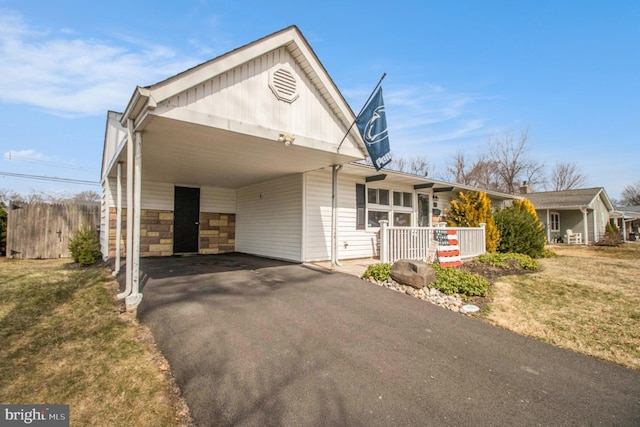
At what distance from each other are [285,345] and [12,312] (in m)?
4.24

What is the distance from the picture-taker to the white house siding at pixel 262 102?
450 centimetres

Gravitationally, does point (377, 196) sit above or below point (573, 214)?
above

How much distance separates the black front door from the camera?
1030cm

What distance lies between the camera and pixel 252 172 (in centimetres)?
827

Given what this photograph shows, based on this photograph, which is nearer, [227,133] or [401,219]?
[227,133]

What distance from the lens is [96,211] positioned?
11.8m

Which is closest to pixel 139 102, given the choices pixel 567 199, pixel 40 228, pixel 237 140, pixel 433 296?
pixel 237 140

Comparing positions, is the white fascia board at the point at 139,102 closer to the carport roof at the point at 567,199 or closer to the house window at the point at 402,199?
the house window at the point at 402,199

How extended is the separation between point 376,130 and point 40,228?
12.1 metres

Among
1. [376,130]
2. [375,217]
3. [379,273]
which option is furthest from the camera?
[375,217]

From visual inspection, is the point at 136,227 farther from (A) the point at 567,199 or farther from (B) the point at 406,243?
(A) the point at 567,199

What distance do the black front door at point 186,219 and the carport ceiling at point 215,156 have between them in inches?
38.5

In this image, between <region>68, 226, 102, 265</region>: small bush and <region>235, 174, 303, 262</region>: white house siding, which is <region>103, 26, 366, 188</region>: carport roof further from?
<region>68, 226, 102, 265</region>: small bush

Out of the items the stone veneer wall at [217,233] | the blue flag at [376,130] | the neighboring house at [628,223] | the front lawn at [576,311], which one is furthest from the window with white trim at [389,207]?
the neighboring house at [628,223]
